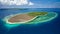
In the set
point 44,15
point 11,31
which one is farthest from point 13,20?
point 44,15

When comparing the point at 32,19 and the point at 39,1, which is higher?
the point at 39,1

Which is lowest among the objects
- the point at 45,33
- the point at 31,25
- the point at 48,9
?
the point at 45,33

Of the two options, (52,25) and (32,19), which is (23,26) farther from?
(52,25)

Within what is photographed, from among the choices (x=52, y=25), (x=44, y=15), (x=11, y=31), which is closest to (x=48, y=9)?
(x=44, y=15)

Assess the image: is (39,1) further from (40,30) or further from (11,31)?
(11,31)

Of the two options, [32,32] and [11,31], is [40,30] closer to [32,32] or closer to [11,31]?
[32,32]

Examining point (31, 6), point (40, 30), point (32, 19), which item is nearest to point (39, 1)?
point (31, 6)

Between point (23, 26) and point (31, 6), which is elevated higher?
point (31, 6)
